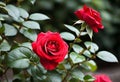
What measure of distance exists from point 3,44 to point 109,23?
3058 mm

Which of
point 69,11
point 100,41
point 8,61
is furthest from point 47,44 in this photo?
point 100,41

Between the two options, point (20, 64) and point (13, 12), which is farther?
point (13, 12)

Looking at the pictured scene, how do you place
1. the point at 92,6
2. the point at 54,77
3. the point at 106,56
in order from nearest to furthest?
the point at 54,77, the point at 106,56, the point at 92,6

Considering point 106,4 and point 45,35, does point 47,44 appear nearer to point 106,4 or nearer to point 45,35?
point 45,35

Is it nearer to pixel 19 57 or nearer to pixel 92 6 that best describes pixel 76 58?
pixel 19 57

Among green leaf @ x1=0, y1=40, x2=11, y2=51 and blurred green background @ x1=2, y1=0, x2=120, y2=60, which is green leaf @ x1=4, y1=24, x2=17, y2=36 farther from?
blurred green background @ x1=2, y1=0, x2=120, y2=60

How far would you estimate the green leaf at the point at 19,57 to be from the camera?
4.25 ft

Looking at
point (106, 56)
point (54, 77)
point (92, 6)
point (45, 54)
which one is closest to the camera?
point (45, 54)

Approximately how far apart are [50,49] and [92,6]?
2943 mm

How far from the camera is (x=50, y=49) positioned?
126 cm

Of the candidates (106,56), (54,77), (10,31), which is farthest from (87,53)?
(10,31)

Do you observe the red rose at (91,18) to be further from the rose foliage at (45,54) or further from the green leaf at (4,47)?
the green leaf at (4,47)

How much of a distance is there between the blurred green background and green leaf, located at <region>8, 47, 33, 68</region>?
2.48 meters

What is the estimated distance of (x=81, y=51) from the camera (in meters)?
1.46
